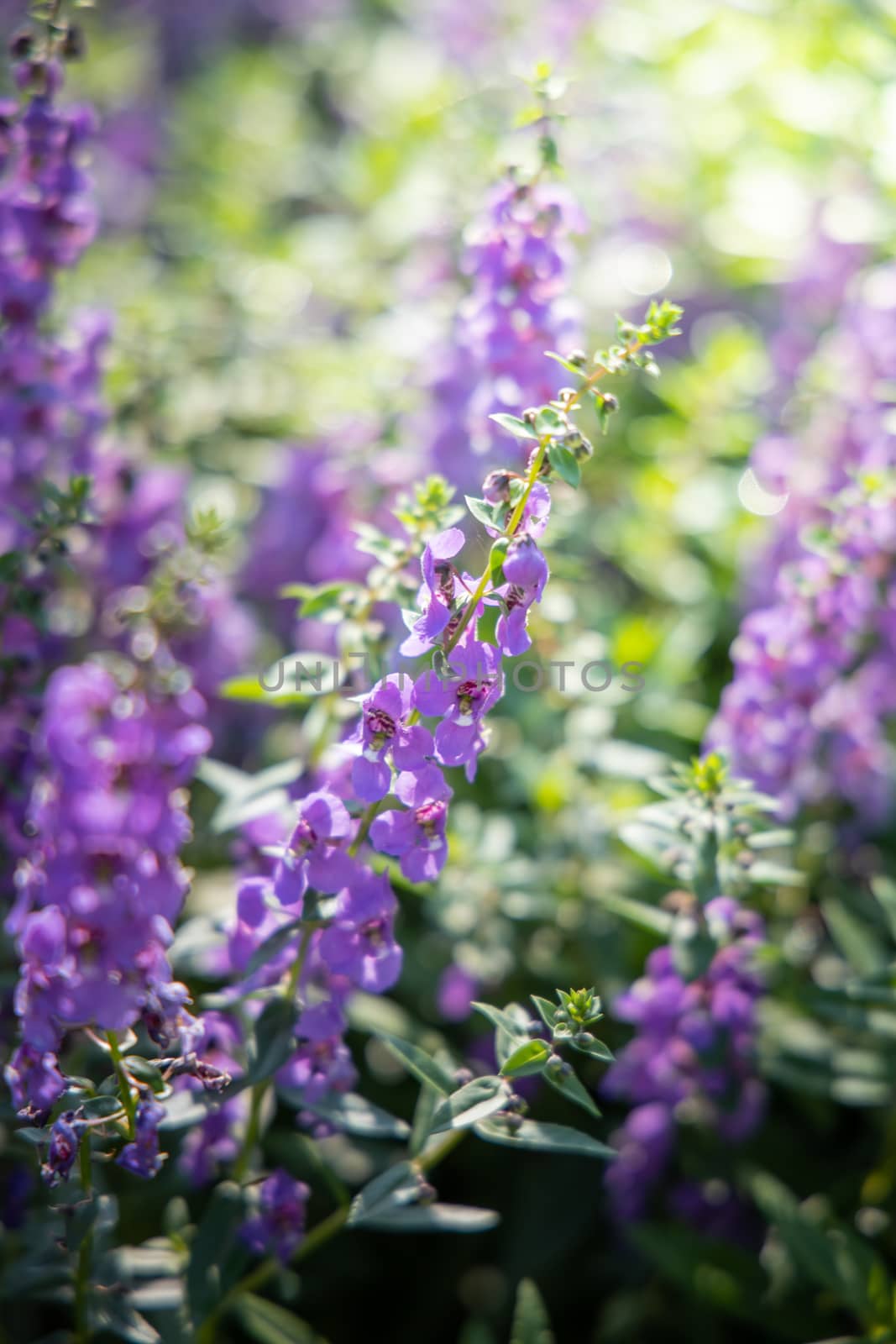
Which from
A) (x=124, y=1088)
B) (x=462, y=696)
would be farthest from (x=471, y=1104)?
(x=462, y=696)

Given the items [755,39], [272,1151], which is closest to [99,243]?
[755,39]

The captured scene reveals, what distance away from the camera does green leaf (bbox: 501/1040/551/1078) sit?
61.0 inches

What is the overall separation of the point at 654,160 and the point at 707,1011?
3078 mm

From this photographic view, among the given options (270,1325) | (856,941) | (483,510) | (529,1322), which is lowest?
(270,1325)

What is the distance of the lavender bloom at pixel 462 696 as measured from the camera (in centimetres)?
150

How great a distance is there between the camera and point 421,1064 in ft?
5.78

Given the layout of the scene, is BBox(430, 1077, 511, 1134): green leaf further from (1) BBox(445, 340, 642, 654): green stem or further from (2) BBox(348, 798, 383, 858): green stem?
(1) BBox(445, 340, 642, 654): green stem

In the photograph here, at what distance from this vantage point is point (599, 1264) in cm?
265

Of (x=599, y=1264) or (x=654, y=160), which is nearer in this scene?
(x=599, y=1264)

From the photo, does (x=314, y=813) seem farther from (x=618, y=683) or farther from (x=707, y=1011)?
(x=618, y=683)

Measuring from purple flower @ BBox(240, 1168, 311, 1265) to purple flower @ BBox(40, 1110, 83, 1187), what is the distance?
40 centimetres

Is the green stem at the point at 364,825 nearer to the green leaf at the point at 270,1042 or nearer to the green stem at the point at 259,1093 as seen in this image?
the green stem at the point at 259,1093

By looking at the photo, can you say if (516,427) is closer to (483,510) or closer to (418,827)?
(483,510)

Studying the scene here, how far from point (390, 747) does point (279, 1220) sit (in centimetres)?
84
